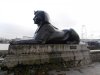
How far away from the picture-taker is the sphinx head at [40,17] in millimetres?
8305

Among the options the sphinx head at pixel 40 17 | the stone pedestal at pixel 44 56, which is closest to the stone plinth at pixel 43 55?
the stone pedestal at pixel 44 56

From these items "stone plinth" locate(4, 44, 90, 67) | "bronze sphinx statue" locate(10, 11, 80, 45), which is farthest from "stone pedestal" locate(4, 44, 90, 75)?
"bronze sphinx statue" locate(10, 11, 80, 45)

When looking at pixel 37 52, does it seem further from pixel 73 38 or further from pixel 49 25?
pixel 73 38

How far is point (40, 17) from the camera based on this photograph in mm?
8320

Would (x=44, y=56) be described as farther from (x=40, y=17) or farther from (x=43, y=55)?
(x=40, y=17)

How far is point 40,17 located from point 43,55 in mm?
1884

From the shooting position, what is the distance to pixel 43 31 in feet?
26.7

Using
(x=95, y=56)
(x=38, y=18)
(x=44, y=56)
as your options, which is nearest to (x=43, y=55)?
(x=44, y=56)

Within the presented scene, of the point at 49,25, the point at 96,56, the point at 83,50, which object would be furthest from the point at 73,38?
the point at 96,56

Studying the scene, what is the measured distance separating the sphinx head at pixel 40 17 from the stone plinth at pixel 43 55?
129 centimetres

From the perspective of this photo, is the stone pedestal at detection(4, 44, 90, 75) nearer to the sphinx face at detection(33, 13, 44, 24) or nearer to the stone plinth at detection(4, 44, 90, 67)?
the stone plinth at detection(4, 44, 90, 67)

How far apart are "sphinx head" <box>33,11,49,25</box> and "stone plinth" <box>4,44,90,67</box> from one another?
4.23 feet

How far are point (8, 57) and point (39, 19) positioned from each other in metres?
2.38

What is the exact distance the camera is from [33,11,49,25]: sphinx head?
27.2 ft
